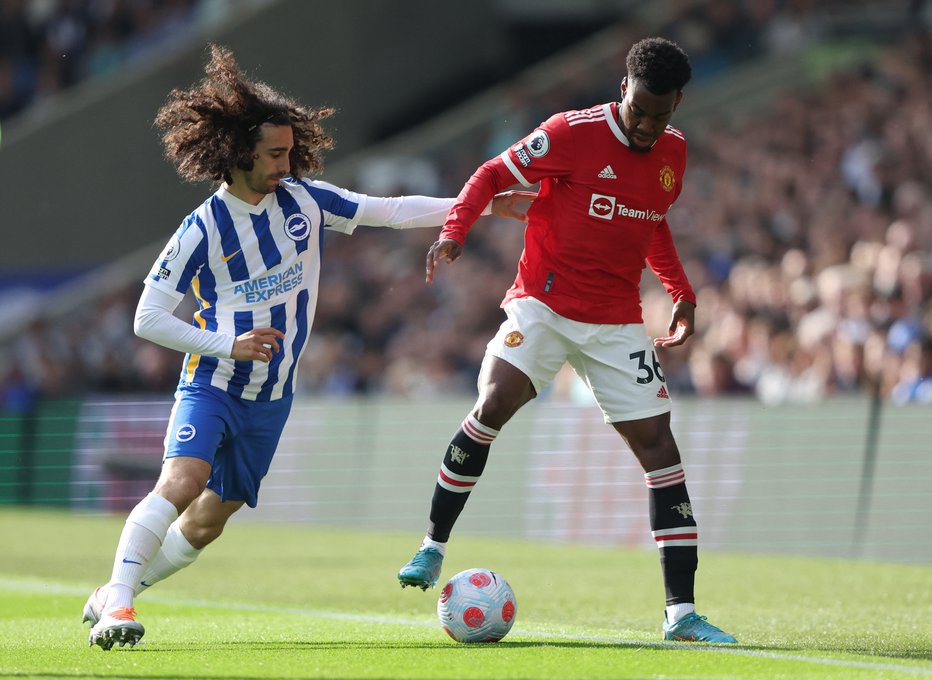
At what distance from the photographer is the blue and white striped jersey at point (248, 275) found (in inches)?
258

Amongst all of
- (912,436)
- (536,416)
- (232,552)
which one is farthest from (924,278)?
(232,552)

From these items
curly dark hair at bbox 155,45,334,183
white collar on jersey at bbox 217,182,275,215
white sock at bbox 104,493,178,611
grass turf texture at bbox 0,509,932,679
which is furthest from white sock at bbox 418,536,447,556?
curly dark hair at bbox 155,45,334,183

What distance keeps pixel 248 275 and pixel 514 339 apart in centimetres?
123

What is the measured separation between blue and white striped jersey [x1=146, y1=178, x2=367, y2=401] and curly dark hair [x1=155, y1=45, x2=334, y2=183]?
0.16m

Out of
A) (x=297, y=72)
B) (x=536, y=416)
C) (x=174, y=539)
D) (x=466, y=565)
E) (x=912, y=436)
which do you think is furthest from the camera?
(x=297, y=72)

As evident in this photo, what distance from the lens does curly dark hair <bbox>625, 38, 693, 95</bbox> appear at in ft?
20.7

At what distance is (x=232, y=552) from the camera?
1331 cm

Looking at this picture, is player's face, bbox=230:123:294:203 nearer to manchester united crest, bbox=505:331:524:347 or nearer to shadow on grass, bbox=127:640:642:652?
manchester united crest, bbox=505:331:524:347

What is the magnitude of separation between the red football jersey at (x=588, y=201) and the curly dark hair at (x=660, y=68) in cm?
34

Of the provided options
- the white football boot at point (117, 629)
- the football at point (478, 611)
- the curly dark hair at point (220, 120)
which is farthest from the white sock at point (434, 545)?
the curly dark hair at point (220, 120)

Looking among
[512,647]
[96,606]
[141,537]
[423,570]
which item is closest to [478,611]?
[512,647]

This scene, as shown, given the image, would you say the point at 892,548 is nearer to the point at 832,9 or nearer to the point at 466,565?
the point at 466,565

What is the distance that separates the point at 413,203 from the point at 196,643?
226cm

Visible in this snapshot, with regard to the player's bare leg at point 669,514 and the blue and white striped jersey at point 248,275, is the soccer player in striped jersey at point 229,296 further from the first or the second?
the player's bare leg at point 669,514
